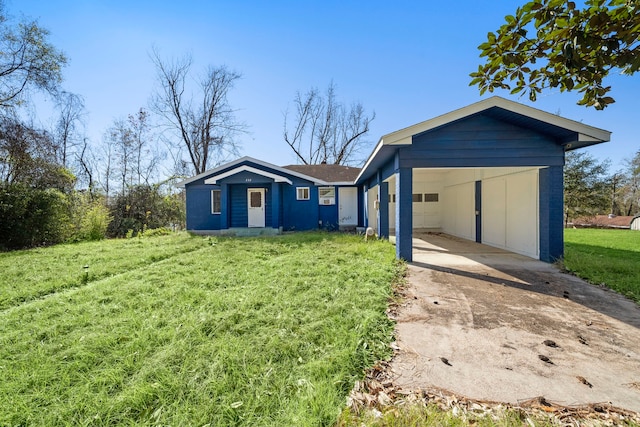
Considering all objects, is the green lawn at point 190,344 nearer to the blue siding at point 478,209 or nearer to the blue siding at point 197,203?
the blue siding at point 478,209

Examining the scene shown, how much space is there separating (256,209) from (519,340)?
12407mm

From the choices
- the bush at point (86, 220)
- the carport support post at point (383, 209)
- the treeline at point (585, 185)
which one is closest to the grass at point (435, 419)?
the carport support post at point (383, 209)

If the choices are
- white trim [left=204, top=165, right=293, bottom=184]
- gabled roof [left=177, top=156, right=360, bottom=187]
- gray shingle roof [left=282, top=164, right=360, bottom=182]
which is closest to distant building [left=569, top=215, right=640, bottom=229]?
gray shingle roof [left=282, top=164, right=360, bottom=182]

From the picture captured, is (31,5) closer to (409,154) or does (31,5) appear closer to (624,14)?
(409,154)

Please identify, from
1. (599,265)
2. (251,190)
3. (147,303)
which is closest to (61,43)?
(251,190)

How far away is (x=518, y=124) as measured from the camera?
19.7 ft

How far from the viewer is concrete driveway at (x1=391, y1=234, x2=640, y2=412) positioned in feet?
6.63

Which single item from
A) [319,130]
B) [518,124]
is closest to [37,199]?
[518,124]

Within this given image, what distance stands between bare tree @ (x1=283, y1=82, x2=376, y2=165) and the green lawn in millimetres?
22084

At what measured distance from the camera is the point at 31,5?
31.9 feet

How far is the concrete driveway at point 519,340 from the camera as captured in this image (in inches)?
79.6

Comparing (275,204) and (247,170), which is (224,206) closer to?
(247,170)

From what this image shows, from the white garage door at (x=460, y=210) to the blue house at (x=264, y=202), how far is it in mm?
4639

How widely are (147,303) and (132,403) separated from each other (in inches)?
84.2
